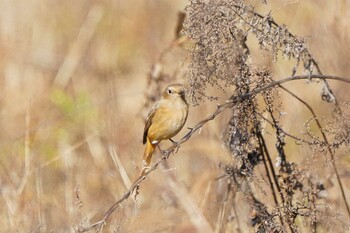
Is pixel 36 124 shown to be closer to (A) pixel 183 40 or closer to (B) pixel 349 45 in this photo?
(A) pixel 183 40

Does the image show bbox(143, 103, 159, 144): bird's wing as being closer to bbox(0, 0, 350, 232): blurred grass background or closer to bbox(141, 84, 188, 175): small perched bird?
bbox(141, 84, 188, 175): small perched bird

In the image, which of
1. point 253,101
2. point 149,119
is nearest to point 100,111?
point 149,119

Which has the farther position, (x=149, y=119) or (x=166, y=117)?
(x=149, y=119)

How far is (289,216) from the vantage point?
3.95 m

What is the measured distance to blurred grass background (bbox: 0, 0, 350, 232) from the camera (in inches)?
189

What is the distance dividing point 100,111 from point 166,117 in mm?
1560

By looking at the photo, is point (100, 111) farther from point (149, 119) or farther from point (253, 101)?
point (253, 101)

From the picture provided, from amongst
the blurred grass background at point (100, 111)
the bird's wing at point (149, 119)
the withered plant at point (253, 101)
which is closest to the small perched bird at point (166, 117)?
the bird's wing at point (149, 119)

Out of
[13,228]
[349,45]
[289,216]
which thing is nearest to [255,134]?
[289,216]

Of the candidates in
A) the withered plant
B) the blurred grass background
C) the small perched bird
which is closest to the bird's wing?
the small perched bird

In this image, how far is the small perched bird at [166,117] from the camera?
5035 mm

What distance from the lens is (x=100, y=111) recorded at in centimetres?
658

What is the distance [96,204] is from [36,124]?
128cm

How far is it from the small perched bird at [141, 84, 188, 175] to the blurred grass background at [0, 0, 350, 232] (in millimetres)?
153
